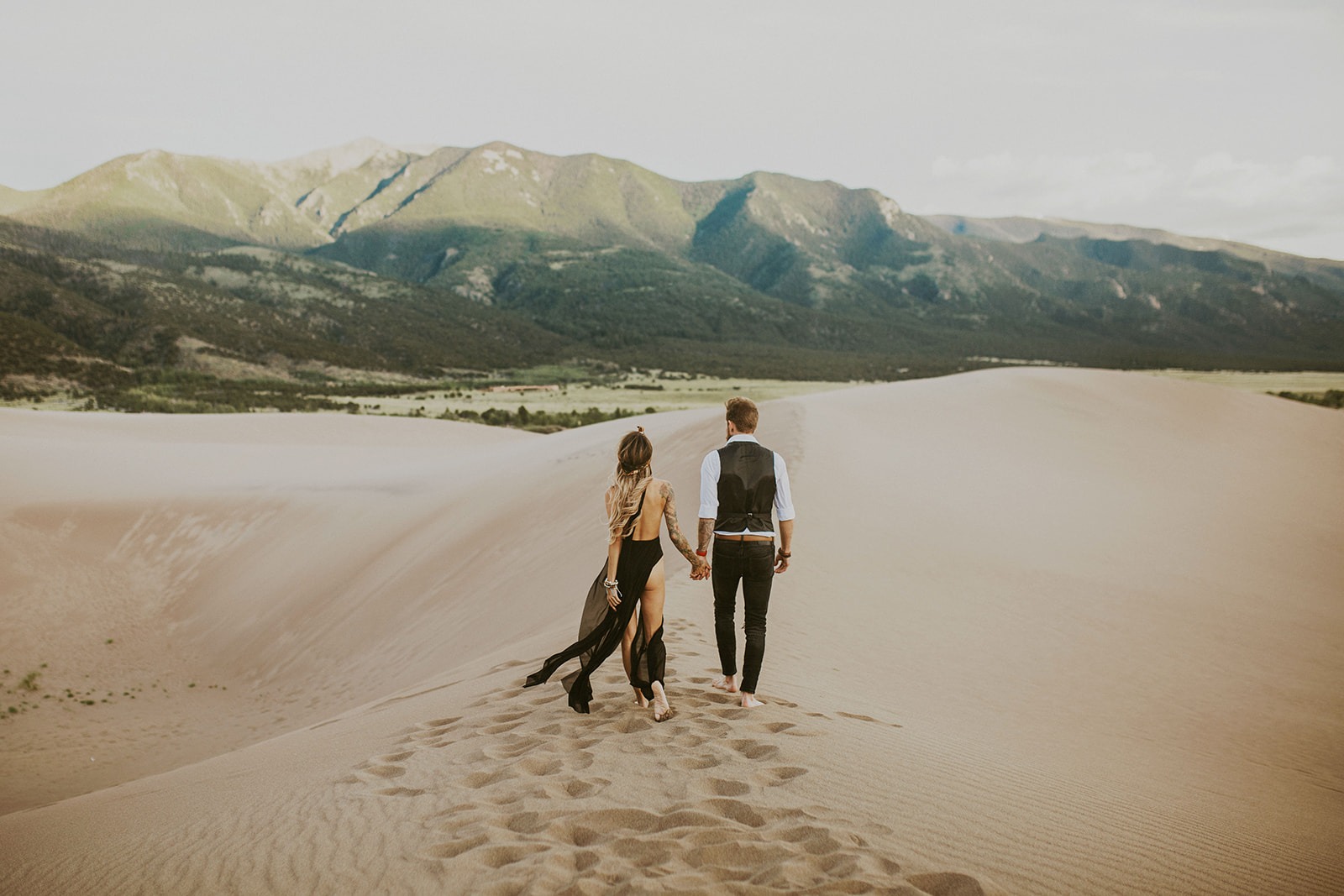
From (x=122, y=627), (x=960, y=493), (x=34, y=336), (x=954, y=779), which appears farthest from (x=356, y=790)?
(x=34, y=336)

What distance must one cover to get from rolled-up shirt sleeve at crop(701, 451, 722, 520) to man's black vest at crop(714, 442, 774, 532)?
2 cm

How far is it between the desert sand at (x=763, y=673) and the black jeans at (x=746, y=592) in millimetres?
313

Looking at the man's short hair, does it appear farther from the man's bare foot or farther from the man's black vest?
the man's bare foot

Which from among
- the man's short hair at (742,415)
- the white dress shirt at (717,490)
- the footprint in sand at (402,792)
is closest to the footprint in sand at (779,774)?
the white dress shirt at (717,490)

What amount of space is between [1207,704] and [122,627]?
51.6 ft

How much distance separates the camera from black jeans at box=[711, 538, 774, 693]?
190 inches

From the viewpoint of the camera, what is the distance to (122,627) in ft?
46.5

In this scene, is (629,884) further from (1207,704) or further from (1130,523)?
(1130,523)

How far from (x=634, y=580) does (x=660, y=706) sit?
74cm

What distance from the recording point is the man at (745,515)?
4793 mm

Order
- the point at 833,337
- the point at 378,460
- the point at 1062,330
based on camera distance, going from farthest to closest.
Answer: the point at 1062,330, the point at 833,337, the point at 378,460

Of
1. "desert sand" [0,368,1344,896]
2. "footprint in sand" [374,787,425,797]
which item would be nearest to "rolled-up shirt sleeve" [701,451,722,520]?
"desert sand" [0,368,1344,896]

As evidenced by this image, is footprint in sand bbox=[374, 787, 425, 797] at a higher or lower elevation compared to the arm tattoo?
lower

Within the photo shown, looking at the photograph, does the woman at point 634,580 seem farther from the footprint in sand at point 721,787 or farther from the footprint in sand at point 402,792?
the footprint in sand at point 402,792
